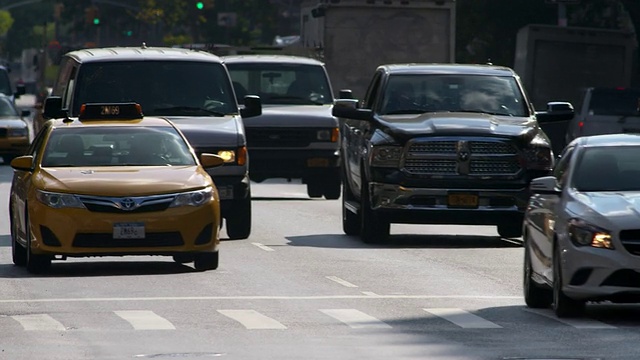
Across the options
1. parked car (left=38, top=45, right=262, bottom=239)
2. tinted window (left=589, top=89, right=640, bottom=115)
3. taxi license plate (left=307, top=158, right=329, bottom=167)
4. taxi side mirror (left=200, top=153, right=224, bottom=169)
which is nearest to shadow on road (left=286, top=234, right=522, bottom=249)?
parked car (left=38, top=45, right=262, bottom=239)

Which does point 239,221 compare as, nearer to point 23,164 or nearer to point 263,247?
point 263,247

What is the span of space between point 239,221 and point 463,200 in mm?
2743

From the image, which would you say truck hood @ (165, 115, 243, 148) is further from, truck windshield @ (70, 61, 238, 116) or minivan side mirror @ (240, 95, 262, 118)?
minivan side mirror @ (240, 95, 262, 118)

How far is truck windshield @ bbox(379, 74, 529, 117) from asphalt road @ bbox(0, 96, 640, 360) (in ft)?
5.32

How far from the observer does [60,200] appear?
56.9ft

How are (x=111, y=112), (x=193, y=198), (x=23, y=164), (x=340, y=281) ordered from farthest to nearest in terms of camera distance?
(x=111, y=112), (x=23, y=164), (x=193, y=198), (x=340, y=281)

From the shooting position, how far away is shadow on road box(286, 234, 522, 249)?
21.9 m

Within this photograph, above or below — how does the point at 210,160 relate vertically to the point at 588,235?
below

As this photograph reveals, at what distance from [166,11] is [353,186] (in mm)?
78869

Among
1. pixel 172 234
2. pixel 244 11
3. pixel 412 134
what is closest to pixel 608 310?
pixel 172 234

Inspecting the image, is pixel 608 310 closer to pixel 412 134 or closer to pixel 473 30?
pixel 412 134

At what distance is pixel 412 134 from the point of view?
2122 cm

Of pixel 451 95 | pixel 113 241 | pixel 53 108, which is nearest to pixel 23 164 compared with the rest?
pixel 113 241

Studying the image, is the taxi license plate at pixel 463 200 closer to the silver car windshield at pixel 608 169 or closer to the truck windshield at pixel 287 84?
the silver car windshield at pixel 608 169
